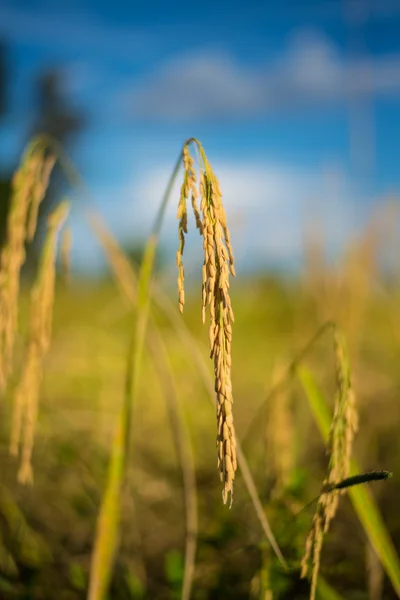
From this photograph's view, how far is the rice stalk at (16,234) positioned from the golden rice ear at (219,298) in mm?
269

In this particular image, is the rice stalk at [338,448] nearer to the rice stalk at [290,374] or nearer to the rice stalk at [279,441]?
the rice stalk at [290,374]

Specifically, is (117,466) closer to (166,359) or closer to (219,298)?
(166,359)

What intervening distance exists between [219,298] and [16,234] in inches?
12.6

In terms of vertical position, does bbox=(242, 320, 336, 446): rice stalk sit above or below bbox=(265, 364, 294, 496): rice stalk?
above

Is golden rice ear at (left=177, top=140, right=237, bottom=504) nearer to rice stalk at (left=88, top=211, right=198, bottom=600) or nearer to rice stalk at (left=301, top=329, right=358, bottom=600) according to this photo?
rice stalk at (left=301, top=329, right=358, bottom=600)

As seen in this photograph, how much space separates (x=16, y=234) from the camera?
0.71 meters

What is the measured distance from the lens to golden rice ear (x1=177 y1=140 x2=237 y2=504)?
459mm

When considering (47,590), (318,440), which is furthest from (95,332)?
(47,590)

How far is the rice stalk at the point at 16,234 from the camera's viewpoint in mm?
689

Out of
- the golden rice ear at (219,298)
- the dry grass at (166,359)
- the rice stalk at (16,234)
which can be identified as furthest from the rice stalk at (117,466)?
the golden rice ear at (219,298)

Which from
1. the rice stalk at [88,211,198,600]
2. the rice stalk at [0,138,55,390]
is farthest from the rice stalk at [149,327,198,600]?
the rice stalk at [0,138,55,390]

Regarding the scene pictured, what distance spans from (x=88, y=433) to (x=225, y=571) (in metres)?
0.74

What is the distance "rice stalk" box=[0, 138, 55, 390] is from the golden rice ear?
269mm

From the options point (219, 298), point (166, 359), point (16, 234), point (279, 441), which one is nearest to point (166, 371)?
point (166, 359)
